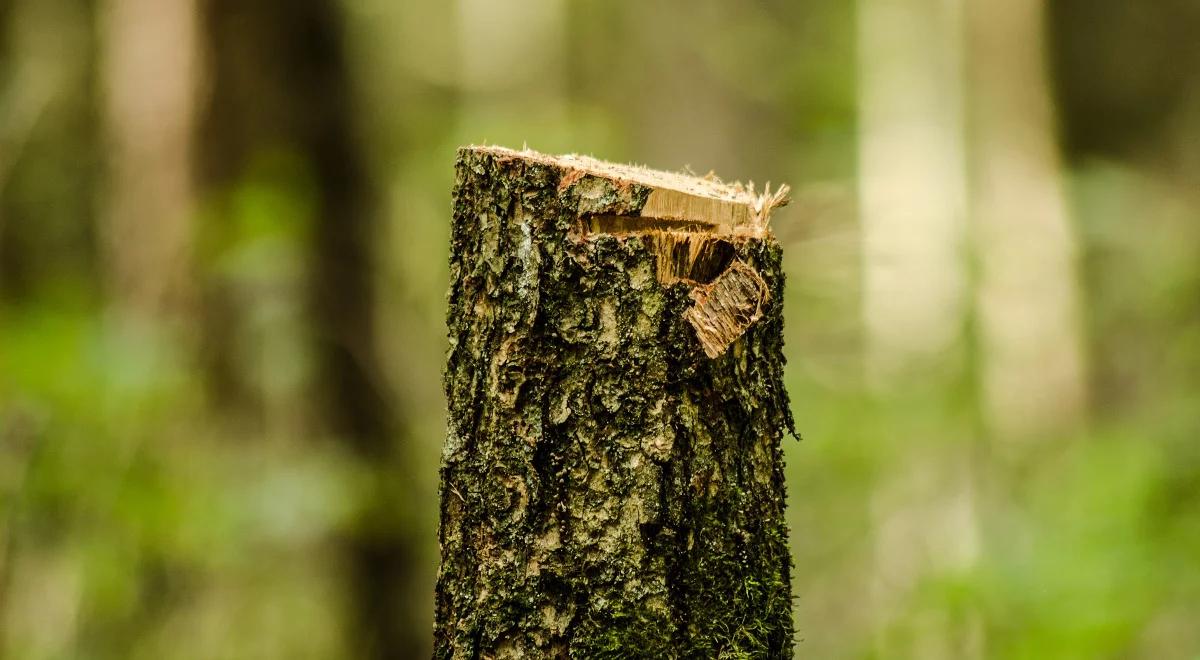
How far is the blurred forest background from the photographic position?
3.44 m

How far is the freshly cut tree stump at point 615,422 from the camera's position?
1341 millimetres

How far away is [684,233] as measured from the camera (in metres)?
1.37

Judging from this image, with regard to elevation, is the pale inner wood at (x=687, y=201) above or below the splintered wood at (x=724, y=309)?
above
